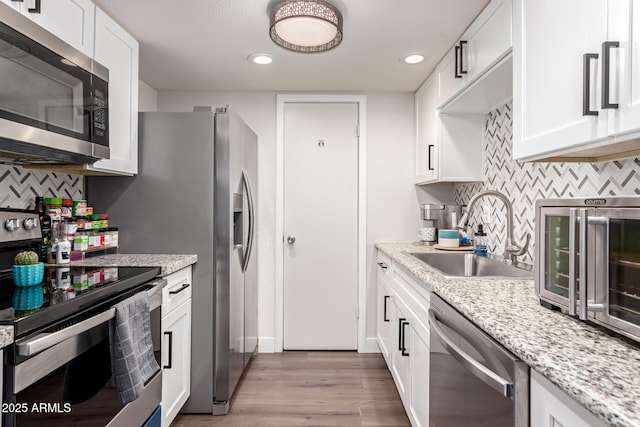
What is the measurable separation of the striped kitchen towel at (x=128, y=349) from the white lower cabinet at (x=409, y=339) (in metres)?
1.15

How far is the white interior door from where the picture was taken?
10.5ft

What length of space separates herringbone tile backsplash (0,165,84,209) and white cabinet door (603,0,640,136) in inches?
92.1

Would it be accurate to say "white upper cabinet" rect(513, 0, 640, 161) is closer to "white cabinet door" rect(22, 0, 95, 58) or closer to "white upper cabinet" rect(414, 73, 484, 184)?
"white upper cabinet" rect(414, 73, 484, 184)

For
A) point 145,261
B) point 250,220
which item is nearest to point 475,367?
point 145,261

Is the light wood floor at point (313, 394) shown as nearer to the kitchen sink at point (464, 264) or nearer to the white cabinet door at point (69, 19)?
the kitchen sink at point (464, 264)

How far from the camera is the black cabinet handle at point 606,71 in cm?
93

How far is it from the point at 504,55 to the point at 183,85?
2414mm

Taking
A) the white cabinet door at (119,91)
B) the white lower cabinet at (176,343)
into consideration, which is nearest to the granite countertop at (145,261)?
the white lower cabinet at (176,343)

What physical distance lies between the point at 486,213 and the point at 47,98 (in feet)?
7.99

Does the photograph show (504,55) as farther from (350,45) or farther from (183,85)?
(183,85)

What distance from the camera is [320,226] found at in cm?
322

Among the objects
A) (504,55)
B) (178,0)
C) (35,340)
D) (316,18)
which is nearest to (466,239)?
(504,55)

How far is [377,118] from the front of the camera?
3232 millimetres

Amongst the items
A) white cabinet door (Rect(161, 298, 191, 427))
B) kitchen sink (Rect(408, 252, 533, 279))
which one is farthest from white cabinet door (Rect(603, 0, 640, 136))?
white cabinet door (Rect(161, 298, 191, 427))
